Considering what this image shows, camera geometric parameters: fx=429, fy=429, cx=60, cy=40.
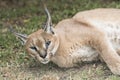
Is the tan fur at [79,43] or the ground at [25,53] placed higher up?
the tan fur at [79,43]

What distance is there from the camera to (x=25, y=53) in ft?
23.3

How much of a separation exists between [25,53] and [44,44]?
1172 millimetres

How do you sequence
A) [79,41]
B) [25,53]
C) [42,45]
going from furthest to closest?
[25,53], [79,41], [42,45]

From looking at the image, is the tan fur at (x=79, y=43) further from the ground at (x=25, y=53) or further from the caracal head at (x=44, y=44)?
the ground at (x=25, y=53)

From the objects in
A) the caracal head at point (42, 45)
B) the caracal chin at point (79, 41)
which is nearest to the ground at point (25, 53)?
the caracal chin at point (79, 41)

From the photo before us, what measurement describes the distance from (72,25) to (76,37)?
268 mm

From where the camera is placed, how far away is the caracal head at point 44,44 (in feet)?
19.7

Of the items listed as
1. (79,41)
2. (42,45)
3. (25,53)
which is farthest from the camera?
(25,53)

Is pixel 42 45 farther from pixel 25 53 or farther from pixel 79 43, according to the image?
pixel 25 53

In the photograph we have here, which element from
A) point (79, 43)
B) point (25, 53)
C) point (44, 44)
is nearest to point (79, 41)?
point (79, 43)

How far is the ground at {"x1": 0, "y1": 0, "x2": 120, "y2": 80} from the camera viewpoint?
20.4ft

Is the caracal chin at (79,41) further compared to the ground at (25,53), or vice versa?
the ground at (25,53)

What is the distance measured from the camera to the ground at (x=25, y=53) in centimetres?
621

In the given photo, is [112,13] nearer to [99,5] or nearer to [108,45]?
[108,45]
